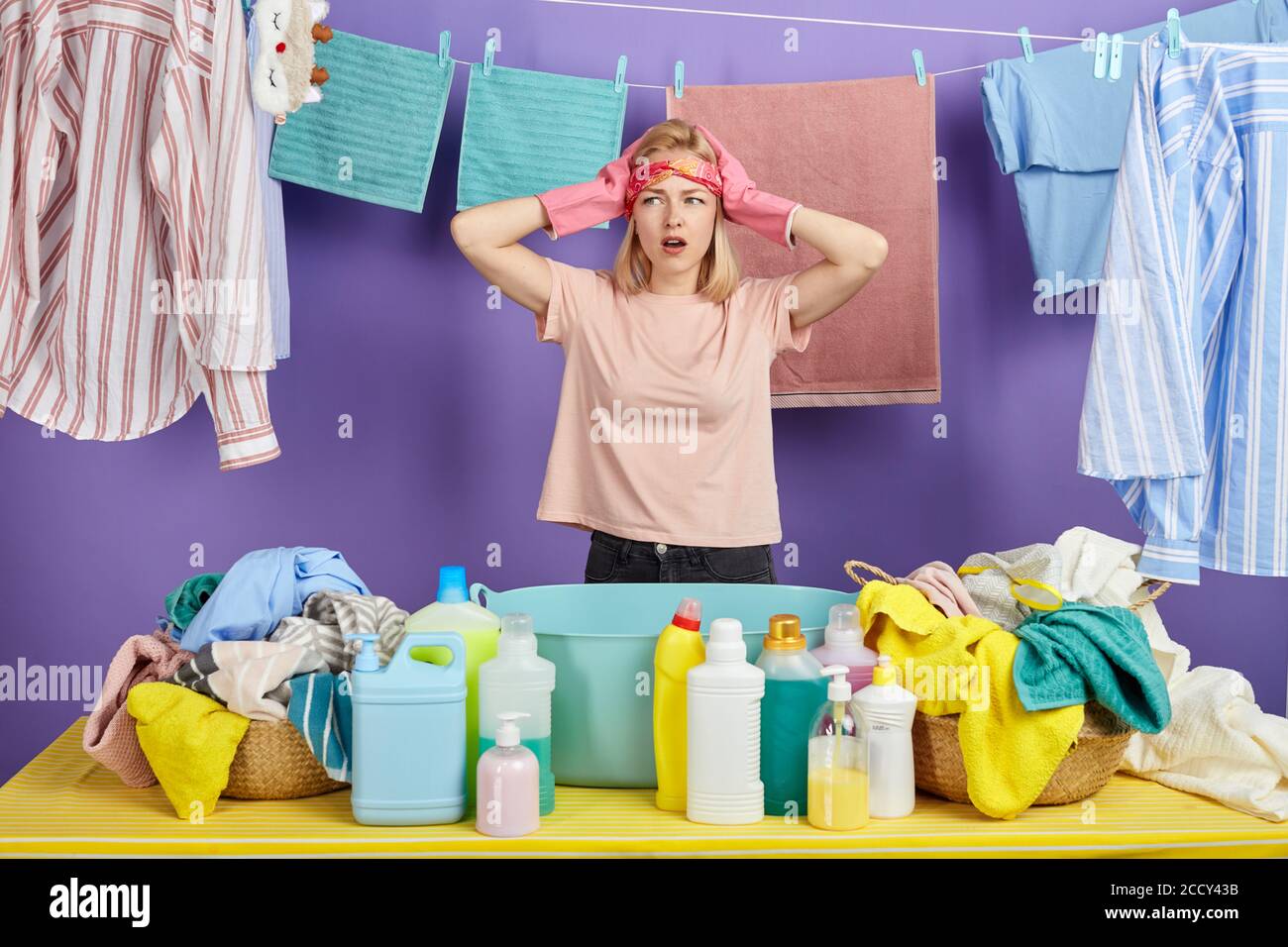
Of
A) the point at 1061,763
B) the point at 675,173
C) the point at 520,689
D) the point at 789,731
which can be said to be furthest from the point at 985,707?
the point at 675,173

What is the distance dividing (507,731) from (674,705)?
0.62 feet

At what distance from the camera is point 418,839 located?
1.22 metres

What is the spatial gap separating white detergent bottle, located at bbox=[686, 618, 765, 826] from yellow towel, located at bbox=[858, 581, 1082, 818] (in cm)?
21

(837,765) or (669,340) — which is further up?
(669,340)

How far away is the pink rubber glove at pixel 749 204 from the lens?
2.08 m

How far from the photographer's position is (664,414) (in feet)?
6.70

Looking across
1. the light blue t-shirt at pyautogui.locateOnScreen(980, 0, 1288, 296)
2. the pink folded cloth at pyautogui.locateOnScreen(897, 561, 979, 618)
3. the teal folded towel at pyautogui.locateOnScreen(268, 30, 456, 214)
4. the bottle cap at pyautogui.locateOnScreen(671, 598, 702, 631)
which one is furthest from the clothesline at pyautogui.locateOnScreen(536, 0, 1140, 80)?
the bottle cap at pyautogui.locateOnScreen(671, 598, 702, 631)

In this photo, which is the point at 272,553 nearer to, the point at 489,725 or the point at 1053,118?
the point at 489,725

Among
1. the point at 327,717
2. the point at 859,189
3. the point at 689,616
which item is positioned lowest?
the point at 327,717

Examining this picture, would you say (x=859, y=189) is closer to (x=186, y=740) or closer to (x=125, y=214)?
(x=125, y=214)

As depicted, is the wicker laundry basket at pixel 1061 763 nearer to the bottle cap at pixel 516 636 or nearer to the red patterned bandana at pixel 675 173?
the bottle cap at pixel 516 636

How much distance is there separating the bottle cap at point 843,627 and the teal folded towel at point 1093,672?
0.57ft

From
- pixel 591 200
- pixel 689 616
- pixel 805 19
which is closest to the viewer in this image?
pixel 689 616

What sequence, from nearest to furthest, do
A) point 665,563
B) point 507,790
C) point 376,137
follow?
point 507,790 < point 665,563 < point 376,137
